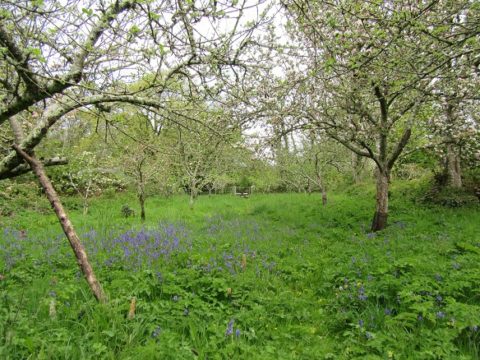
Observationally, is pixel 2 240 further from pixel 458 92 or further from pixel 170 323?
pixel 458 92

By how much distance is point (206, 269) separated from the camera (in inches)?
220

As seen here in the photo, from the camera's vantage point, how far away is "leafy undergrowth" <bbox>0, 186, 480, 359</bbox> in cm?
329

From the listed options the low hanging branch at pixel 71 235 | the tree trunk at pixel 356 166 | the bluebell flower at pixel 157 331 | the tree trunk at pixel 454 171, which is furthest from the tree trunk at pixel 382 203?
the tree trunk at pixel 356 166

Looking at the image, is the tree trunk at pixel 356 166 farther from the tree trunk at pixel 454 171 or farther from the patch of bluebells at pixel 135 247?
the patch of bluebells at pixel 135 247

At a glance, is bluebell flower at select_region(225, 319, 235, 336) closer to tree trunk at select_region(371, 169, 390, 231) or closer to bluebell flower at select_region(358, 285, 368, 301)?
bluebell flower at select_region(358, 285, 368, 301)

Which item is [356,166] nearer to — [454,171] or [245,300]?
[454,171]

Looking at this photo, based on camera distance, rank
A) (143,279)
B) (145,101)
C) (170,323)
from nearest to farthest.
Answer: (170,323), (145,101), (143,279)

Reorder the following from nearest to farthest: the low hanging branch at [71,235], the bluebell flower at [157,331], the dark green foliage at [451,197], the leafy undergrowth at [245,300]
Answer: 1. the leafy undergrowth at [245,300]
2. the bluebell flower at [157,331]
3. the low hanging branch at [71,235]
4. the dark green foliage at [451,197]

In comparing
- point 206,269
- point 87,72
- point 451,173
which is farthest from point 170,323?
point 451,173

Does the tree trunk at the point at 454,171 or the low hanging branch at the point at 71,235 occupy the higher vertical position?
the tree trunk at the point at 454,171

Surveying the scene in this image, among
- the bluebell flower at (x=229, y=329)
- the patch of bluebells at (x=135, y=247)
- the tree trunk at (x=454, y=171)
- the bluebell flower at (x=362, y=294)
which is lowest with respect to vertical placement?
the bluebell flower at (x=229, y=329)

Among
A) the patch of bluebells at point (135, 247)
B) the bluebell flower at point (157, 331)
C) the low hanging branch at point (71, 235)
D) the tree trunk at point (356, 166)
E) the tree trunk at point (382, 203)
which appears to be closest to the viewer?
the bluebell flower at point (157, 331)

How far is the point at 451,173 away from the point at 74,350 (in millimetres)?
15207

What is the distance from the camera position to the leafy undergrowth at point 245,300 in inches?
130
